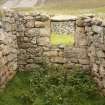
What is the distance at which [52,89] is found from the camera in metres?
11.5

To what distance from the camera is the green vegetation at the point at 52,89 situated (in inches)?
440

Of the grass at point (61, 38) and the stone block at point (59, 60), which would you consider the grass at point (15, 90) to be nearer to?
the stone block at point (59, 60)

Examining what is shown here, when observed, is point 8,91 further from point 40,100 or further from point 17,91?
point 40,100

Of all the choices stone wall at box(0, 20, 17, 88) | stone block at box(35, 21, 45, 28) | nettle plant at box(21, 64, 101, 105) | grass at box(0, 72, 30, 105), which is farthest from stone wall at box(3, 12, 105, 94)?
grass at box(0, 72, 30, 105)

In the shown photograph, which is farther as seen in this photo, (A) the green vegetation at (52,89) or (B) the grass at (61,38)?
(B) the grass at (61,38)

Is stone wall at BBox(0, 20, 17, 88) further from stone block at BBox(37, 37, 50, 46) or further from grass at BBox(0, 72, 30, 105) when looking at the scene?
stone block at BBox(37, 37, 50, 46)

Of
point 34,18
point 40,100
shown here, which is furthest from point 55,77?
point 34,18

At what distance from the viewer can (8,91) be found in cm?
1166

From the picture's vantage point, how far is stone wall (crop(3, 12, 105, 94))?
41.0 feet

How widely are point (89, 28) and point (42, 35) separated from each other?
160 cm

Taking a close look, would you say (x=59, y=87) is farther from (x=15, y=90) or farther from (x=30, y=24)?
(x=30, y=24)

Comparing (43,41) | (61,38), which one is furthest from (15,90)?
(61,38)

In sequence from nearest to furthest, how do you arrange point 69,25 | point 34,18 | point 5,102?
point 5,102, point 34,18, point 69,25

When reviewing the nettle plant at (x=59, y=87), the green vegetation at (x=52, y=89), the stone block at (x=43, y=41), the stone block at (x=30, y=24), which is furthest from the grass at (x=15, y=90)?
the stone block at (x=30, y=24)
